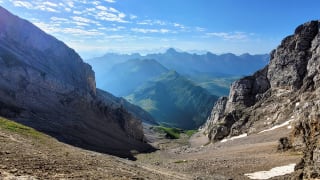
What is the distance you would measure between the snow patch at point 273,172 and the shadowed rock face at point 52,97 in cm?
5249

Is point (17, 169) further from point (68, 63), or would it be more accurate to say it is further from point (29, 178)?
point (68, 63)

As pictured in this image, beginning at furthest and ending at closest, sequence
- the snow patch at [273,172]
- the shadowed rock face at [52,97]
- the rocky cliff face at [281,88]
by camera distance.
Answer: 1. the rocky cliff face at [281,88]
2. the shadowed rock face at [52,97]
3. the snow patch at [273,172]

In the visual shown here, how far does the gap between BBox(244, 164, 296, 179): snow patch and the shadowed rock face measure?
5249cm

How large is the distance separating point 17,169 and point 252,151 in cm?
6290

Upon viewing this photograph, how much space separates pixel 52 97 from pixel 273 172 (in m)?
89.4

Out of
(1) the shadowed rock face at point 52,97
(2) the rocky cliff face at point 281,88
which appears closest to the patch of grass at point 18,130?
(1) the shadowed rock face at point 52,97

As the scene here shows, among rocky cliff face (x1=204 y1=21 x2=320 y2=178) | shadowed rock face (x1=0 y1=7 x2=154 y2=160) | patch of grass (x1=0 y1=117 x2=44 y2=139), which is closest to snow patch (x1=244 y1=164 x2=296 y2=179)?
patch of grass (x1=0 y1=117 x2=44 y2=139)

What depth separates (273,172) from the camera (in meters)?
63.2

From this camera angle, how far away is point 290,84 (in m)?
146

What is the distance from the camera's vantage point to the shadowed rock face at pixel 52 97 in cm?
11149

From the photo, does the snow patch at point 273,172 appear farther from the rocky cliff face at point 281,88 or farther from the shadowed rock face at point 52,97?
the shadowed rock face at point 52,97

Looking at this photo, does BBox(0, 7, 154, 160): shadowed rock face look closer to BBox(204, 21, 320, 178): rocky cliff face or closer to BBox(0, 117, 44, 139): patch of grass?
BBox(0, 117, 44, 139): patch of grass

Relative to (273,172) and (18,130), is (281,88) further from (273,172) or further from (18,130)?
(18,130)

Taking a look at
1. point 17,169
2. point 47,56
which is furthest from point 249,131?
point 17,169
